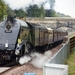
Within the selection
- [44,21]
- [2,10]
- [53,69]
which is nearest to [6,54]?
[53,69]

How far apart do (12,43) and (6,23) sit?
171cm

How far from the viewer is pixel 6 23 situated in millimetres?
17250

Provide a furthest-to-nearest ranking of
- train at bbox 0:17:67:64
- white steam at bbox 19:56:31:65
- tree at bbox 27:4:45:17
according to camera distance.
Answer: tree at bbox 27:4:45:17 < white steam at bbox 19:56:31:65 < train at bbox 0:17:67:64

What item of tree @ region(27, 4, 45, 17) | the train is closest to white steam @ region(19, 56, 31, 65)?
the train

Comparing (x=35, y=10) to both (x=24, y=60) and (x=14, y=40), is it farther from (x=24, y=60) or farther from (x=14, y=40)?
(x=14, y=40)

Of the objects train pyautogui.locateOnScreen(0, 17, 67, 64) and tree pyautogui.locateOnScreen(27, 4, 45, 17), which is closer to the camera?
train pyautogui.locateOnScreen(0, 17, 67, 64)

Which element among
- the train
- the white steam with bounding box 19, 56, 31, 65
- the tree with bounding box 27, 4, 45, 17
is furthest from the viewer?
the tree with bounding box 27, 4, 45, 17

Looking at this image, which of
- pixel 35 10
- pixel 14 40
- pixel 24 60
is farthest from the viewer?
pixel 35 10

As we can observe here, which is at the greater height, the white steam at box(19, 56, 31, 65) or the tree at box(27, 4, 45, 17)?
the tree at box(27, 4, 45, 17)

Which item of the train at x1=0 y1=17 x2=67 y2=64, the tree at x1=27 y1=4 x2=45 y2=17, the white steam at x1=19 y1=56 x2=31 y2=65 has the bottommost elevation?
the white steam at x1=19 y1=56 x2=31 y2=65

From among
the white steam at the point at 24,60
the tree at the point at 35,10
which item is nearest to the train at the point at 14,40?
the white steam at the point at 24,60

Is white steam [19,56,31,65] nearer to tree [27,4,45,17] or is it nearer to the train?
the train

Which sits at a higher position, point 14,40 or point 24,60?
point 14,40

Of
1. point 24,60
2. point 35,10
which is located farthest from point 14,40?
point 35,10
